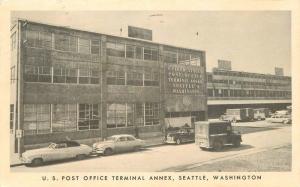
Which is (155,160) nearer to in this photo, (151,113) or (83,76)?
(83,76)

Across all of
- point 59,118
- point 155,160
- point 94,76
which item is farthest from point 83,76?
point 155,160

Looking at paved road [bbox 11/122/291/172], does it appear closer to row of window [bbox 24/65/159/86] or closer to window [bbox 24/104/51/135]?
window [bbox 24/104/51/135]

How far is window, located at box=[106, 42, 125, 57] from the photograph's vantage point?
22094mm

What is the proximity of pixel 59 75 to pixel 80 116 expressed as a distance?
111 inches

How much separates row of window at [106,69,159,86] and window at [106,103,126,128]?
1.55 metres

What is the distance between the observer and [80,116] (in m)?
20.5

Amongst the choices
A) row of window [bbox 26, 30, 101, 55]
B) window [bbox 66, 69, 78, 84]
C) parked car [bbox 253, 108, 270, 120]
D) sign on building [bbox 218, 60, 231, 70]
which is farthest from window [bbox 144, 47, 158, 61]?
sign on building [bbox 218, 60, 231, 70]

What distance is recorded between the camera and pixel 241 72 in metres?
51.8

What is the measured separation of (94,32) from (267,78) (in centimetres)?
3667

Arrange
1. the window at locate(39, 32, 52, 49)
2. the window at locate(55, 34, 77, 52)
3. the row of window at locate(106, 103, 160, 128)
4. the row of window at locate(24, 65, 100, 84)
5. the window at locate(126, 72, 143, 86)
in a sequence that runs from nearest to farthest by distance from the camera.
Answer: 1. the row of window at locate(24, 65, 100, 84)
2. the window at locate(39, 32, 52, 49)
3. the window at locate(55, 34, 77, 52)
4. the row of window at locate(106, 103, 160, 128)
5. the window at locate(126, 72, 143, 86)

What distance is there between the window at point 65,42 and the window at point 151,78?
19.7ft

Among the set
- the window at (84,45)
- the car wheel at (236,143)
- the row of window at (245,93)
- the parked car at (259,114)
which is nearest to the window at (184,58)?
the window at (84,45)

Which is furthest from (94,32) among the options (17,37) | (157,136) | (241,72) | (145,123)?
(241,72)

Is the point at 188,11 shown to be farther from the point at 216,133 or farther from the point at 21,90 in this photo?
the point at 21,90
